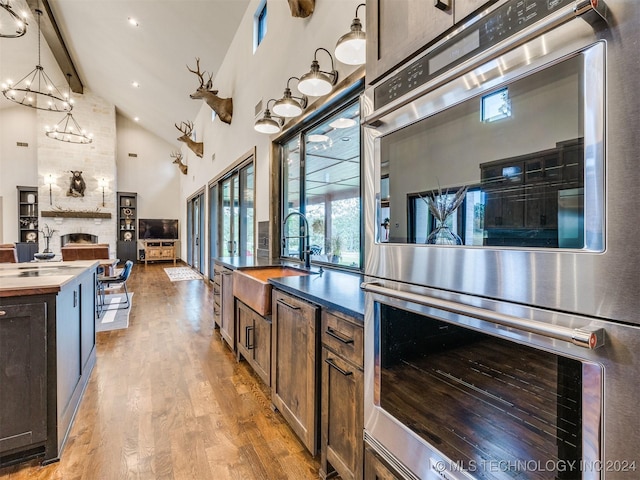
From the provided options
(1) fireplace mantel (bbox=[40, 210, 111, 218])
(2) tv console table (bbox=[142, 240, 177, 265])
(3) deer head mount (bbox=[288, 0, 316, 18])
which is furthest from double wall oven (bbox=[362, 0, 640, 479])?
(2) tv console table (bbox=[142, 240, 177, 265])

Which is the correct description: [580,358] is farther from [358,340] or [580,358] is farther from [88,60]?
[88,60]

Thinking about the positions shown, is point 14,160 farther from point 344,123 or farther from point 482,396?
point 482,396

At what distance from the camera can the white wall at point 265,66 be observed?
2.60m

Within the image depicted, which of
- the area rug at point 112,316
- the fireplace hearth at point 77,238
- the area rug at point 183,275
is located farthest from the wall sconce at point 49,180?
the area rug at point 112,316

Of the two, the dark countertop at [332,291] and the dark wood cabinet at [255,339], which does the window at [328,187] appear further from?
the dark wood cabinet at [255,339]

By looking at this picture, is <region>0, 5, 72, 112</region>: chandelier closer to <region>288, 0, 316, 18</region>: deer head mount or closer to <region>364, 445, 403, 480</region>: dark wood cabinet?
<region>288, 0, 316, 18</region>: deer head mount

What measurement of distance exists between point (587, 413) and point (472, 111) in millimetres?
727

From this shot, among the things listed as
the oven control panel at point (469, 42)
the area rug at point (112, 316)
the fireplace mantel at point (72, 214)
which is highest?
the fireplace mantel at point (72, 214)

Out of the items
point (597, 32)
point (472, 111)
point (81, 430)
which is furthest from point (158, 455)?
Answer: point (597, 32)

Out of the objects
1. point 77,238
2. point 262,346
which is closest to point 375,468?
point 262,346

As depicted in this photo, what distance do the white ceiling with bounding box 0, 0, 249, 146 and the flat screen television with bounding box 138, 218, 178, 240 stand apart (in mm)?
3872

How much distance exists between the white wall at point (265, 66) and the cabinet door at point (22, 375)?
2.49m

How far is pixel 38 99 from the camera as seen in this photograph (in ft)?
31.2

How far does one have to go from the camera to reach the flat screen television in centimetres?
1176
